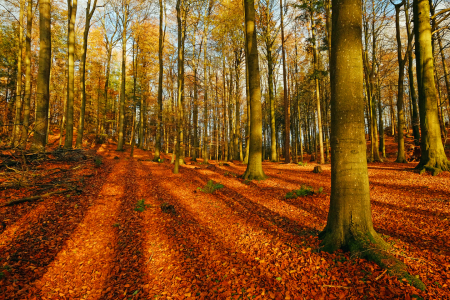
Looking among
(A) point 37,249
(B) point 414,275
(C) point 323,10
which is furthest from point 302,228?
(C) point 323,10

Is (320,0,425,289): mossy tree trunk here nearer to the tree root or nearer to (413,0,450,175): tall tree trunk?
the tree root

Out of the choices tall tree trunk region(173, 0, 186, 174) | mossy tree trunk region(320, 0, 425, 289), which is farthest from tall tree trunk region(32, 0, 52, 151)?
mossy tree trunk region(320, 0, 425, 289)

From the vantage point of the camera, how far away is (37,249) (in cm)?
336

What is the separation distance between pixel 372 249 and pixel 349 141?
1.55 meters

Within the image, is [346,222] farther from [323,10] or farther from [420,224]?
[323,10]

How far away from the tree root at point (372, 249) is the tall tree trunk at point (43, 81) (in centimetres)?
951

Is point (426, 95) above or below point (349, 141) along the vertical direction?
above

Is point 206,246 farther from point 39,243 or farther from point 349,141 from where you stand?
point 349,141

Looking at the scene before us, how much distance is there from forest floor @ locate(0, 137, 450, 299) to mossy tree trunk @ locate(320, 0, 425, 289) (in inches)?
15.7

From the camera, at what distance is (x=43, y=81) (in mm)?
7590

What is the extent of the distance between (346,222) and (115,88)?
36514 mm

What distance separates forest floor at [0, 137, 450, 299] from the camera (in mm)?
2529

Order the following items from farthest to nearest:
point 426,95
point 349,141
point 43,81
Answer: point 426,95
point 43,81
point 349,141

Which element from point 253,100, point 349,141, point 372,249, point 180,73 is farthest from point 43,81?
point 372,249
